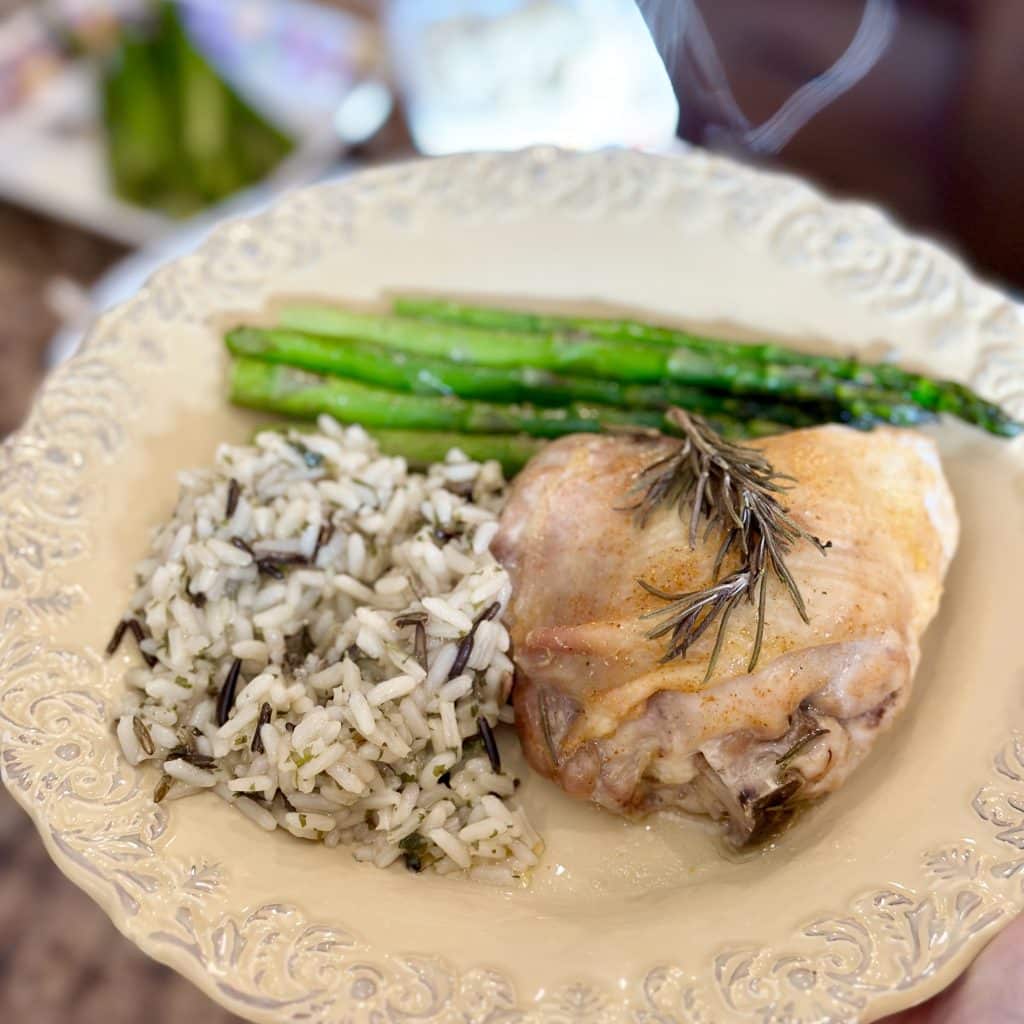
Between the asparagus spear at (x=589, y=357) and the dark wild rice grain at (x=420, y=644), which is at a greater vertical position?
the asparagus spear at (x=589, y=357)

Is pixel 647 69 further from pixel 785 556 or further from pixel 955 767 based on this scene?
pixel 955 767

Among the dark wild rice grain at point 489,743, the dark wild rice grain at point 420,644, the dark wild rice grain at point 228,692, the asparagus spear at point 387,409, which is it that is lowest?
the dark wild rice grain at point 489,743

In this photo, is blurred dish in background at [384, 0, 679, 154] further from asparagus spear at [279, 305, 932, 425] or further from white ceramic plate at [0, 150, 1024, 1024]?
asparagus spear at [279, 305, 932, 425]

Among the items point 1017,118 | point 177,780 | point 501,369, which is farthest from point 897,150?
point 177,780

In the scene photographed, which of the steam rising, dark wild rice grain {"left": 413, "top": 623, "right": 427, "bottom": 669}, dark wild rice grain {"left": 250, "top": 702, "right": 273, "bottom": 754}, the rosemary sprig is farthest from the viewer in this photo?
the steam rising

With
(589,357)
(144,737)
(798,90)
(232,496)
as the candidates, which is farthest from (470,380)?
(798,90)

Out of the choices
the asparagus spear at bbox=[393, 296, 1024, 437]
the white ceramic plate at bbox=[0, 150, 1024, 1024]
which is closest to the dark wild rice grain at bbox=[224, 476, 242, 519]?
the white ceramic plate at bbox=[0, 150, 1024, 1024]

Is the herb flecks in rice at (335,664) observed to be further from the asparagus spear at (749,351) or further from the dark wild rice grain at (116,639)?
the asparagus spear at (749,351)

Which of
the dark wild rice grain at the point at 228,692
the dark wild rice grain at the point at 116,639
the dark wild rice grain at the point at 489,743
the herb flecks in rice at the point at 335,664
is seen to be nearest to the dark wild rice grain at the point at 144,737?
the herb flecks in rice at the point at 335,664
